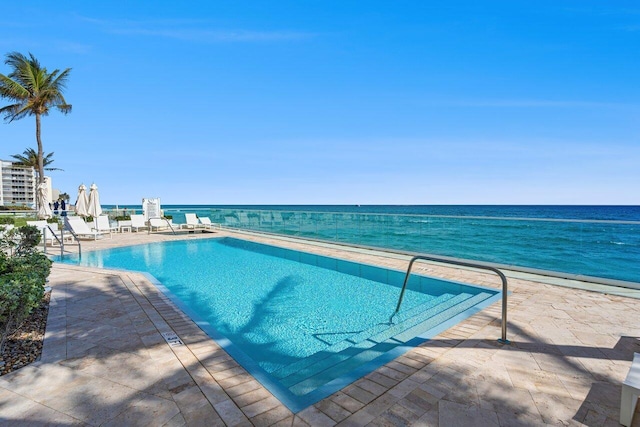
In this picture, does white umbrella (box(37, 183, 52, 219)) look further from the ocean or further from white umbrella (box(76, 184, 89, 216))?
the ocean

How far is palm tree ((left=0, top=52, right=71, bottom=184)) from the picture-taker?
50.5 feet

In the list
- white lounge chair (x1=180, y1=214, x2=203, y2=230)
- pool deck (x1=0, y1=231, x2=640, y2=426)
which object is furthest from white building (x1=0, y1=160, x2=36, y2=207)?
pool deck (x1=0, y1=231, x2=640, y2=426)

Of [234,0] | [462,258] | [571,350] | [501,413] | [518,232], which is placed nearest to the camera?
[501,413]

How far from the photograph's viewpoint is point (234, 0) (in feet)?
32.6

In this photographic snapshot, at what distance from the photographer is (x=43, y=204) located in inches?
481

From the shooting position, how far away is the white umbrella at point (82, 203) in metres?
11.9

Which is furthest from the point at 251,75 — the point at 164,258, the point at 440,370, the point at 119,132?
the point at 440,370

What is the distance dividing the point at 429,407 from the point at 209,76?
1594 cm

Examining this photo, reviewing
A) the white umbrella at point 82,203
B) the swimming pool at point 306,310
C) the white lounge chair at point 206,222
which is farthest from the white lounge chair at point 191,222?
the swimming pool at point 306,310

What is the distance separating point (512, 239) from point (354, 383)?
554 centimetres

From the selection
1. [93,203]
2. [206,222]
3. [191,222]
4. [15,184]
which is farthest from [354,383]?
[15,184]

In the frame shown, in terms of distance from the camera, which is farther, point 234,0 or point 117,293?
point 234,0

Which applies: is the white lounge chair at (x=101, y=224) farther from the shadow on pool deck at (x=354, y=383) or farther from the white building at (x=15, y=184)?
the white building at (x=15, y=184)

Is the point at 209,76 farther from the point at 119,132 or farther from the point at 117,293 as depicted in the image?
the point at 117,293
